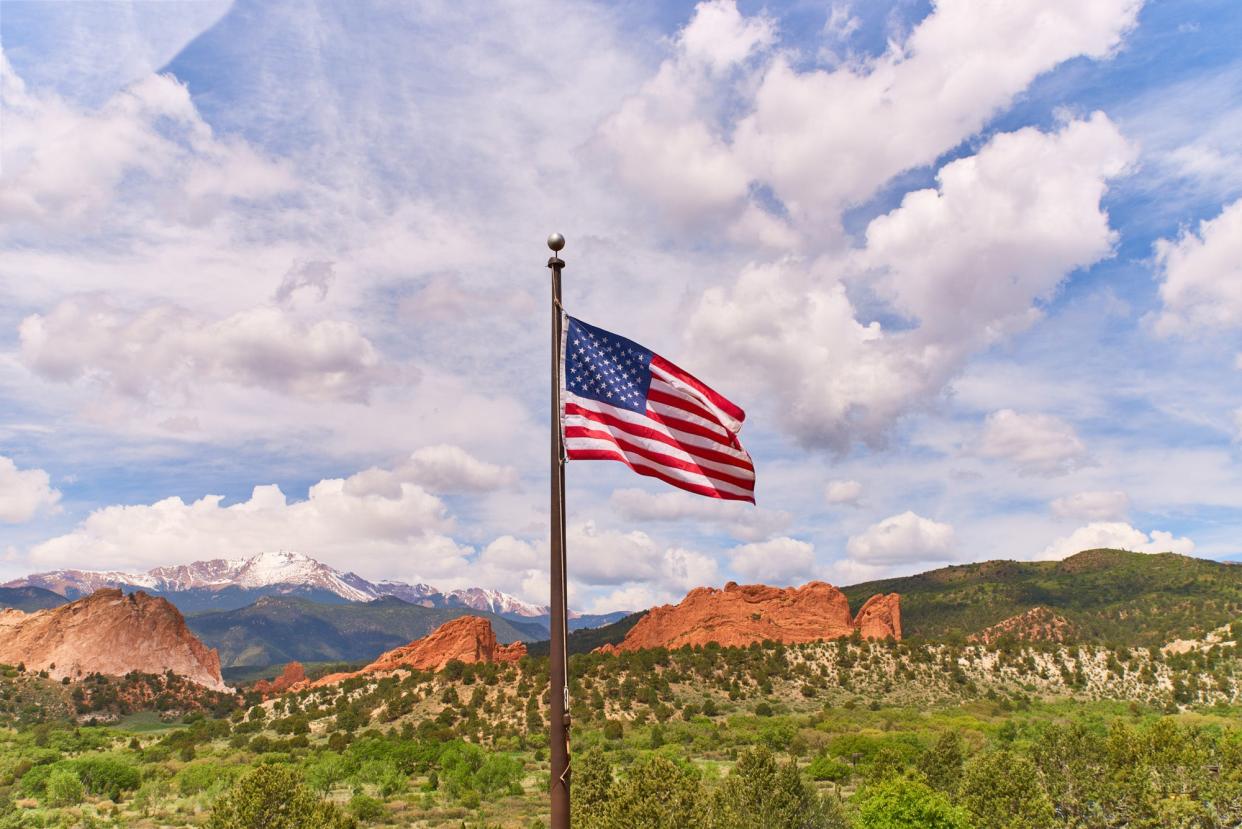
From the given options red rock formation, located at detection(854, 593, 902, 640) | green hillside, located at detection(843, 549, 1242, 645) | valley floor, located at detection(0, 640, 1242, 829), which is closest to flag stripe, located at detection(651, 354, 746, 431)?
valley floor, located at detection(0, 640, 1242, 829)

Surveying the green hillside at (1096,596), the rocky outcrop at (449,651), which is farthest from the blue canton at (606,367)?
the green hillside at (1096,596)

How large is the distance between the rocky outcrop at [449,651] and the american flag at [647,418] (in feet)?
356

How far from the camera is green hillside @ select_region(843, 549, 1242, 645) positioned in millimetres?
117750

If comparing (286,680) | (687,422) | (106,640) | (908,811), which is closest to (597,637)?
(286,680)

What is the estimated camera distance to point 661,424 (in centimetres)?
1319

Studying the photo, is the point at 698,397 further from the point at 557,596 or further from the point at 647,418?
the point at 557,596

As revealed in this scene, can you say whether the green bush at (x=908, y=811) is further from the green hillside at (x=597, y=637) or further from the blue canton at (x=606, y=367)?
the green hillside at (x=597, y=637)

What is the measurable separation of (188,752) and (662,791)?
63.5 metres

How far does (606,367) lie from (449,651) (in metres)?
114

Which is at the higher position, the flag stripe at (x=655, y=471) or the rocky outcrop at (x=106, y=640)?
the flag stripe at (x=655, y=471)

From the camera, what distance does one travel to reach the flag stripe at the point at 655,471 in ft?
40.1

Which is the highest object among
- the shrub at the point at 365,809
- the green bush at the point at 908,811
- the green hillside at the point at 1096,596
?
the green hillside at the point at 1096,596

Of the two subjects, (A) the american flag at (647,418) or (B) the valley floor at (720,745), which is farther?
(B) the valley floor at (720,745)

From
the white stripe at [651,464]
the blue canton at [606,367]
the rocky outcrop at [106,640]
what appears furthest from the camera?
the rocky outcrop at [106,640]
